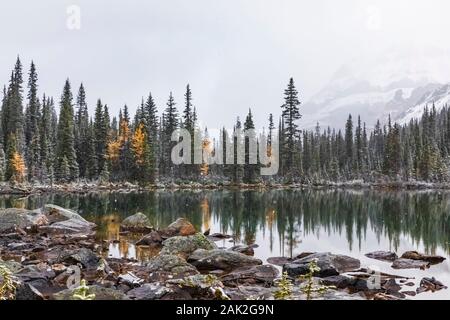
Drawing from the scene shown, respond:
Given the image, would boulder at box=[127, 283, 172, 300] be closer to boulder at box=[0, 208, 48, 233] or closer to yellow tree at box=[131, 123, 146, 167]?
boulder at box=[0, 208, 48, 233]

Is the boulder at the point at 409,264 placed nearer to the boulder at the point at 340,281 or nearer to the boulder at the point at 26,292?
the boulder at the point at 340,281

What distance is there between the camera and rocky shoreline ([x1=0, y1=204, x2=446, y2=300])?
9898 mm

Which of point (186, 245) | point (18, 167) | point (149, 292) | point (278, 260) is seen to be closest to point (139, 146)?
point (18, 167)

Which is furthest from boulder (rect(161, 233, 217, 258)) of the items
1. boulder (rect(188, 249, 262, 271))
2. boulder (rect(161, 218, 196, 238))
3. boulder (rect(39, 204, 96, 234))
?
boulder (rect(39, 204, 96, 234))

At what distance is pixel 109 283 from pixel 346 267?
7.90m

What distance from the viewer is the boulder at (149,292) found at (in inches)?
380

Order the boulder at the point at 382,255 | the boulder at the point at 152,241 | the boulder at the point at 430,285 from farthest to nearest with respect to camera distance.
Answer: the boulder at the point at 152,241, the boulder at the point at 382,255, the boulder at the point at 430,285

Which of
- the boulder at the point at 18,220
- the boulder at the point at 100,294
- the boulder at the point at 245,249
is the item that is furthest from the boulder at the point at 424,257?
the boulder at the point at 18,220

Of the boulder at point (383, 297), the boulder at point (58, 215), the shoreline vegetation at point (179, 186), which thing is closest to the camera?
the boulder at point (383, 297)

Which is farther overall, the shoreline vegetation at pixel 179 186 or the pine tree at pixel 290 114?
the pine tree at pixel 290 114

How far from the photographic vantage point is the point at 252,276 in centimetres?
1277

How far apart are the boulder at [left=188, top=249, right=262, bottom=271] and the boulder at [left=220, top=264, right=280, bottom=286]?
45cm
